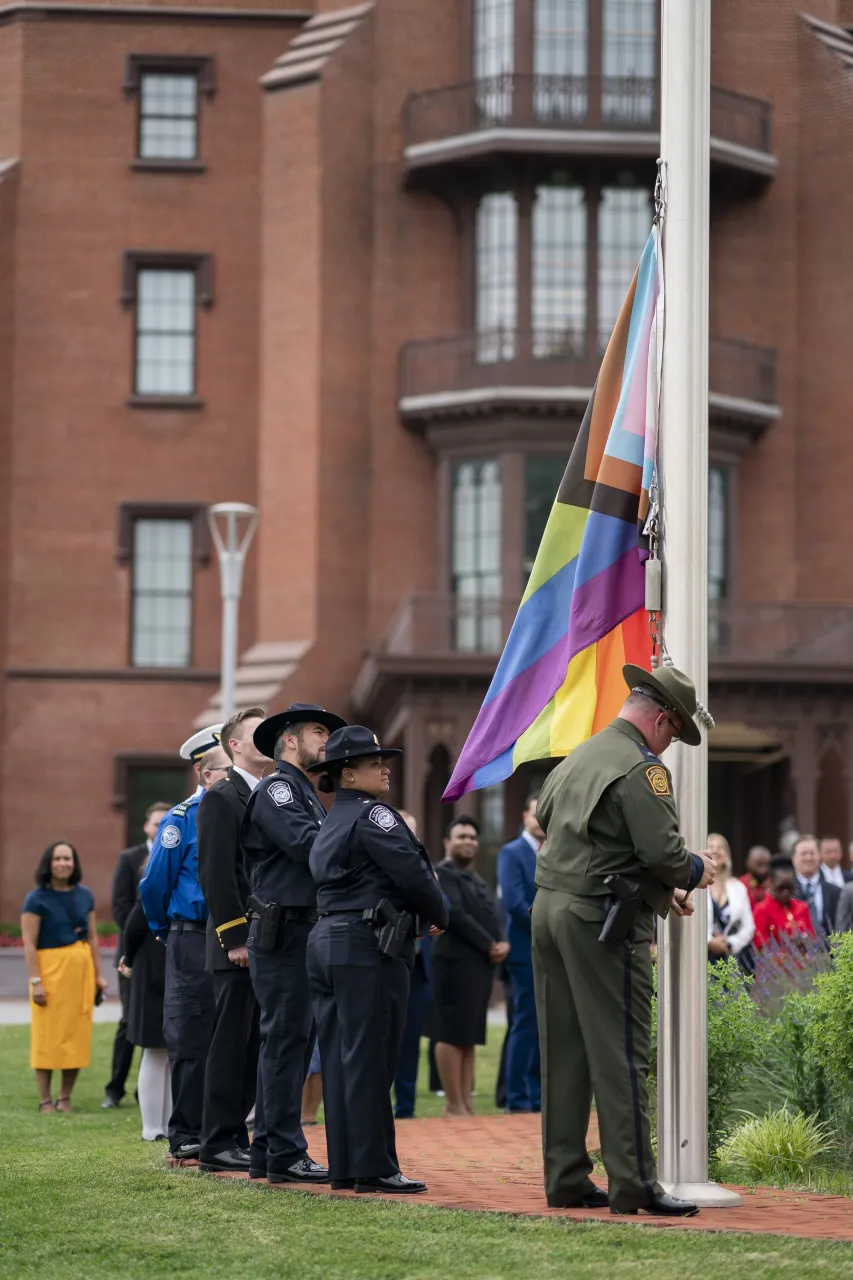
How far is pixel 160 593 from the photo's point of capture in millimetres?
33375

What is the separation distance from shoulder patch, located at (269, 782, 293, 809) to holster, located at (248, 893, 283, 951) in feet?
1.48

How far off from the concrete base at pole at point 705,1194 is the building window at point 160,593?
25.2 metres

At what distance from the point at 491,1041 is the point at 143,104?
18512 mm

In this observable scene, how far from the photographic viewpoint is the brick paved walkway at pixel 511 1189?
312 inches

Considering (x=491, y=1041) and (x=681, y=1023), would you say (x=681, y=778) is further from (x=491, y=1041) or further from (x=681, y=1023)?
(x=491, y=1041)

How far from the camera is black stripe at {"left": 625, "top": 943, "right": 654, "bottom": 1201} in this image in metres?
7.96

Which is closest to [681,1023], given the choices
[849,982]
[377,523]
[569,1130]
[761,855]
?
[569,1130]

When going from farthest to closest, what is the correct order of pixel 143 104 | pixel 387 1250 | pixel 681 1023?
pixel 143 104, pixel 681 1023, pixel 387 1250

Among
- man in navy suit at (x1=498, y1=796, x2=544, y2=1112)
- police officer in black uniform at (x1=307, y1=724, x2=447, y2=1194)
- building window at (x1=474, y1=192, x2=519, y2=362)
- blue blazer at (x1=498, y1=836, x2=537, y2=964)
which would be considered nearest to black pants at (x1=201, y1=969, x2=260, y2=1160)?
police officer in black uniform at (x1=307, y1=724, x2=447, y2=1194)

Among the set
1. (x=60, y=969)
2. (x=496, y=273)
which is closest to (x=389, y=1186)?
(x=60, y=969)

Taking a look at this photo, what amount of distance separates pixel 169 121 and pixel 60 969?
2173 centimetres

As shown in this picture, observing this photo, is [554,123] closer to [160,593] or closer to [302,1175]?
[160,593]

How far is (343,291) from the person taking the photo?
103ft

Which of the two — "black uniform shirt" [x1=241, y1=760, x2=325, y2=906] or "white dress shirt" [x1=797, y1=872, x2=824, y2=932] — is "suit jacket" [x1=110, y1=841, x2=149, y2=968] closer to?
"white dress shirt" [x1=797, y1=872, x2=824, y2=932]
